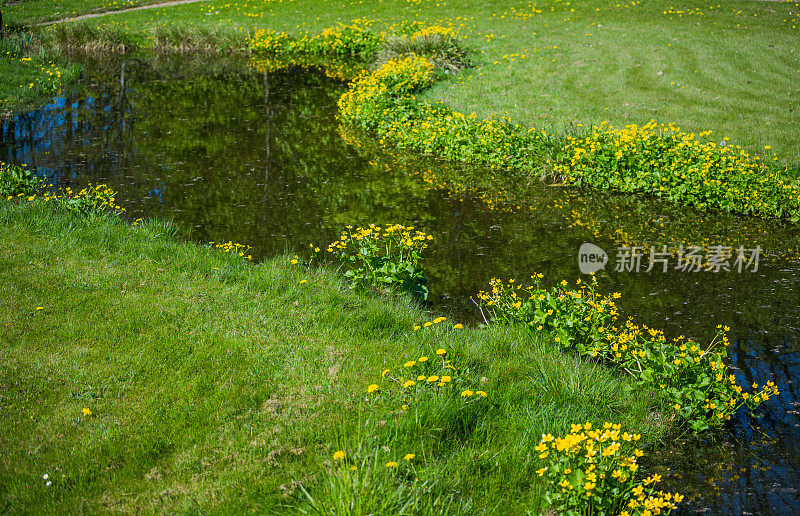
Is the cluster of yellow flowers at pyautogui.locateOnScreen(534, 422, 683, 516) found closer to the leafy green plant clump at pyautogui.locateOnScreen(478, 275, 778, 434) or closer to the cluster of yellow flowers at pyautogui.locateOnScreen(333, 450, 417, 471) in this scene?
the cluster of yellow flowers at pyautogui.locateOnScreen(333, 450, 417, 471)

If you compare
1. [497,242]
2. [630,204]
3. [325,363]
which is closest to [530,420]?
[325,363]

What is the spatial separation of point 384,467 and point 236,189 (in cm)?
681

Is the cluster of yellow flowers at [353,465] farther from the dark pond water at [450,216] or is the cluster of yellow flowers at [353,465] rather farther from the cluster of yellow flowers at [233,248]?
the cluster of yellow flowers at [233,248]

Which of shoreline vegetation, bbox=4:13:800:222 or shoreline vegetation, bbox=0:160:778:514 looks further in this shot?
shoreline vegetation, bbox=4:13:800:222

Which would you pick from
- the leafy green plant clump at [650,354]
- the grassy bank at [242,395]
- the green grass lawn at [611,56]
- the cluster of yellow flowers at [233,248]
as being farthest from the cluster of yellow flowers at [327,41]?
the leafy green plant clump at [650,354]

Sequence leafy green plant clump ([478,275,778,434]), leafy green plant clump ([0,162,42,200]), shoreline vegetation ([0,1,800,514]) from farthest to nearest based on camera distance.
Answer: leafy green plant clump ([0,162,42,200]), leafy green plant clump ([478,275,778,434]), shoreline vegetation ([0,1,800,514])

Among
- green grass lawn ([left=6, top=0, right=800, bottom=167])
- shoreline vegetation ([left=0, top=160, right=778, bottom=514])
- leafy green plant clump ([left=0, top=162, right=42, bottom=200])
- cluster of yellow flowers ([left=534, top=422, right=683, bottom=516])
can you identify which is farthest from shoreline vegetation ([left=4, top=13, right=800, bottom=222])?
cluster of yellow flowers ([left=534, top=422, right=683, bottom=516])

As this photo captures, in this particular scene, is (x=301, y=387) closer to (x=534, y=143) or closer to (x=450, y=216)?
(x=450, y=216)

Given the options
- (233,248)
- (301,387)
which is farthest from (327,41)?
(301,387)

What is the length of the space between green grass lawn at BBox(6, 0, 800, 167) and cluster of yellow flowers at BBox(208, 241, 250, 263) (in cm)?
635

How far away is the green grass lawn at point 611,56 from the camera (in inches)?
472

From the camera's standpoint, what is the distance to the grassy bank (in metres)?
3.62

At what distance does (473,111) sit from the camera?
12852 millimetres

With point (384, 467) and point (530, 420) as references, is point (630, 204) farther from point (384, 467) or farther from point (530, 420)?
point (384, 467)
